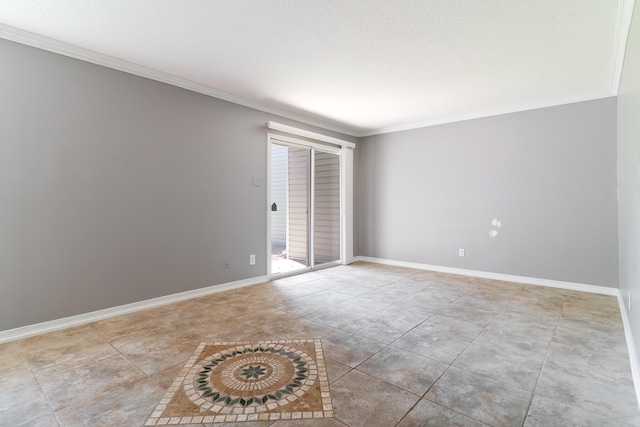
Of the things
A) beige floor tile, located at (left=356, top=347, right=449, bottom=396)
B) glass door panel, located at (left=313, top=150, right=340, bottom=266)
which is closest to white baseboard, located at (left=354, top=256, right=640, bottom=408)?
glass door panel, located at (left=313, top=150, right=340, bottom=266)

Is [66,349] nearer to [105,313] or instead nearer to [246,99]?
[105,313]

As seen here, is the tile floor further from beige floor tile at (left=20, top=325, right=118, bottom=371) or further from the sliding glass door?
the sliding glass door

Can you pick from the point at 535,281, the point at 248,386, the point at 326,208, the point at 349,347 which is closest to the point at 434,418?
the point at 349,347

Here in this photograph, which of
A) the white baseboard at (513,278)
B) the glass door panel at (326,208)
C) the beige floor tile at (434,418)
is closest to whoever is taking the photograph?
the beige floor tile at (434,418)

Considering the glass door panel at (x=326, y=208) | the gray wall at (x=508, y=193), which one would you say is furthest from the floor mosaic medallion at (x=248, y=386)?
the gray wall at (x=508, y=193)

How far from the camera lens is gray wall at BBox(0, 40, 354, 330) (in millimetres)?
2512

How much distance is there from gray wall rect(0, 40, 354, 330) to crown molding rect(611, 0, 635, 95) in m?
3.68

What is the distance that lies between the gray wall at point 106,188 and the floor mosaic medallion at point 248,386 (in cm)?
139

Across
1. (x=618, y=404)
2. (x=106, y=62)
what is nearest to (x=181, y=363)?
(x=618, y=404)

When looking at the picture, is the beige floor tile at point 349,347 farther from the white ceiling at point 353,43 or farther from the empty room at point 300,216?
the white ceiling at point 353,43

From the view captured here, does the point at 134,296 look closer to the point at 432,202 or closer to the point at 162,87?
the point at 162,87

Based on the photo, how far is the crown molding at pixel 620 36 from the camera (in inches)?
83.3

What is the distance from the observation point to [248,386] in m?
1.83

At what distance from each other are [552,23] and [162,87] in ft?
11.7
